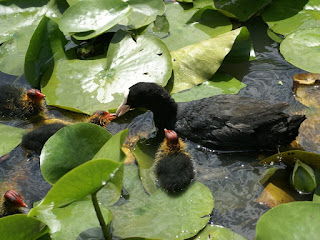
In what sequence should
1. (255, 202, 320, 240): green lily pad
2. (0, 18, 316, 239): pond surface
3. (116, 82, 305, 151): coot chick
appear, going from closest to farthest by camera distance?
1. (255, 202, 320, 240): green lily pad
2. (0, 18, 316, 239): pond surface
3. (116, 82, 305, 151): coot chick

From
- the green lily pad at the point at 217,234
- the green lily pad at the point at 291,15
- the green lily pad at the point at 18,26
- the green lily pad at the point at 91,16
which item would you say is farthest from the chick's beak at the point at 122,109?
the green lily pad at the point at 291,15

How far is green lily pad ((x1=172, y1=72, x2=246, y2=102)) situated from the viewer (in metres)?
4.71

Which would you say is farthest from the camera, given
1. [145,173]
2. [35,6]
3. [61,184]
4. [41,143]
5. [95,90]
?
[35,6]

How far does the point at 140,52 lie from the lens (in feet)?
16.1

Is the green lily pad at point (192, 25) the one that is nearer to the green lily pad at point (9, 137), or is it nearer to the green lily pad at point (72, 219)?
the green lily pad at point (9, 137)

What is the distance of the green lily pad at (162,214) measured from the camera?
3363mm

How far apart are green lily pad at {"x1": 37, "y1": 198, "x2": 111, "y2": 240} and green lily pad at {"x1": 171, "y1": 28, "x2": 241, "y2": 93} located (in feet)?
5.56

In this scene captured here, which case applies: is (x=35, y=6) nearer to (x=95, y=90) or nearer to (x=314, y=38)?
(x=95, y=90)

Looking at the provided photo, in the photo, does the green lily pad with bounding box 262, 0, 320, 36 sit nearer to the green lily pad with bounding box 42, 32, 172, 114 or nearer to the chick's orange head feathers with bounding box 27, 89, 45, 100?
the green lily pad with bounding box 42, 32, 172, 114

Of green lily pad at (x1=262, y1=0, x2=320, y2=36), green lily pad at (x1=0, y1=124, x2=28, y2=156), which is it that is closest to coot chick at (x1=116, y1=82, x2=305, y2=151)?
green lily pad at (x1=0, y1=124, x2=28, y2=156)

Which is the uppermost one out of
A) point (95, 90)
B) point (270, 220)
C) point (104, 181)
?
point (104, 181)

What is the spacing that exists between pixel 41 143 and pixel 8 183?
17.0 inches

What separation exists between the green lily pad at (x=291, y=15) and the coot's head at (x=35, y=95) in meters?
2.53

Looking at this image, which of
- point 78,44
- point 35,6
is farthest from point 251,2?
point 35,6
